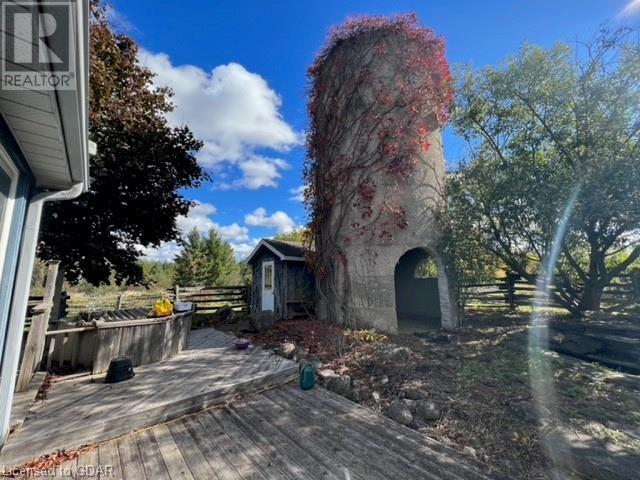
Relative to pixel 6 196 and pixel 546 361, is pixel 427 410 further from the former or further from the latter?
pixel 6 196

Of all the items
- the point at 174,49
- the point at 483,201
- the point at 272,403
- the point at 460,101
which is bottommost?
the point at 272,403

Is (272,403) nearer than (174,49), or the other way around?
(272,403)

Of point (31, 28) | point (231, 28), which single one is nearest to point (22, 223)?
point (31, 28)

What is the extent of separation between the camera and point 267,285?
10.3m

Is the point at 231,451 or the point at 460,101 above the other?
the point at 460,101

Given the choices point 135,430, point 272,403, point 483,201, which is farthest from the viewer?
point 483,201

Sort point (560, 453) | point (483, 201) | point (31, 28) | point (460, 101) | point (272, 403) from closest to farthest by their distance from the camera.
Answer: point (31, 28), point (560, 453), point (272, 403), point (483, 201), point (460, 101)

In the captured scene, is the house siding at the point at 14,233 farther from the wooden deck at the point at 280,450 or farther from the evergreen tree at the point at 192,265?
the evergreen tree at the point at 192,265

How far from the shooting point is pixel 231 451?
110 inches

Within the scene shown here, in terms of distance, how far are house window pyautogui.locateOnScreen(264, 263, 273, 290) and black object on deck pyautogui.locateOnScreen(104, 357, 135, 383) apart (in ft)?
18.8

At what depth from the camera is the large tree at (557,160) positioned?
5.58m

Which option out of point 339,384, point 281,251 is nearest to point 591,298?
point 339,384

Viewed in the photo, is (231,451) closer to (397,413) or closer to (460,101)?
(397,413)

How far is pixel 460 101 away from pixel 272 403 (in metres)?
9.15
